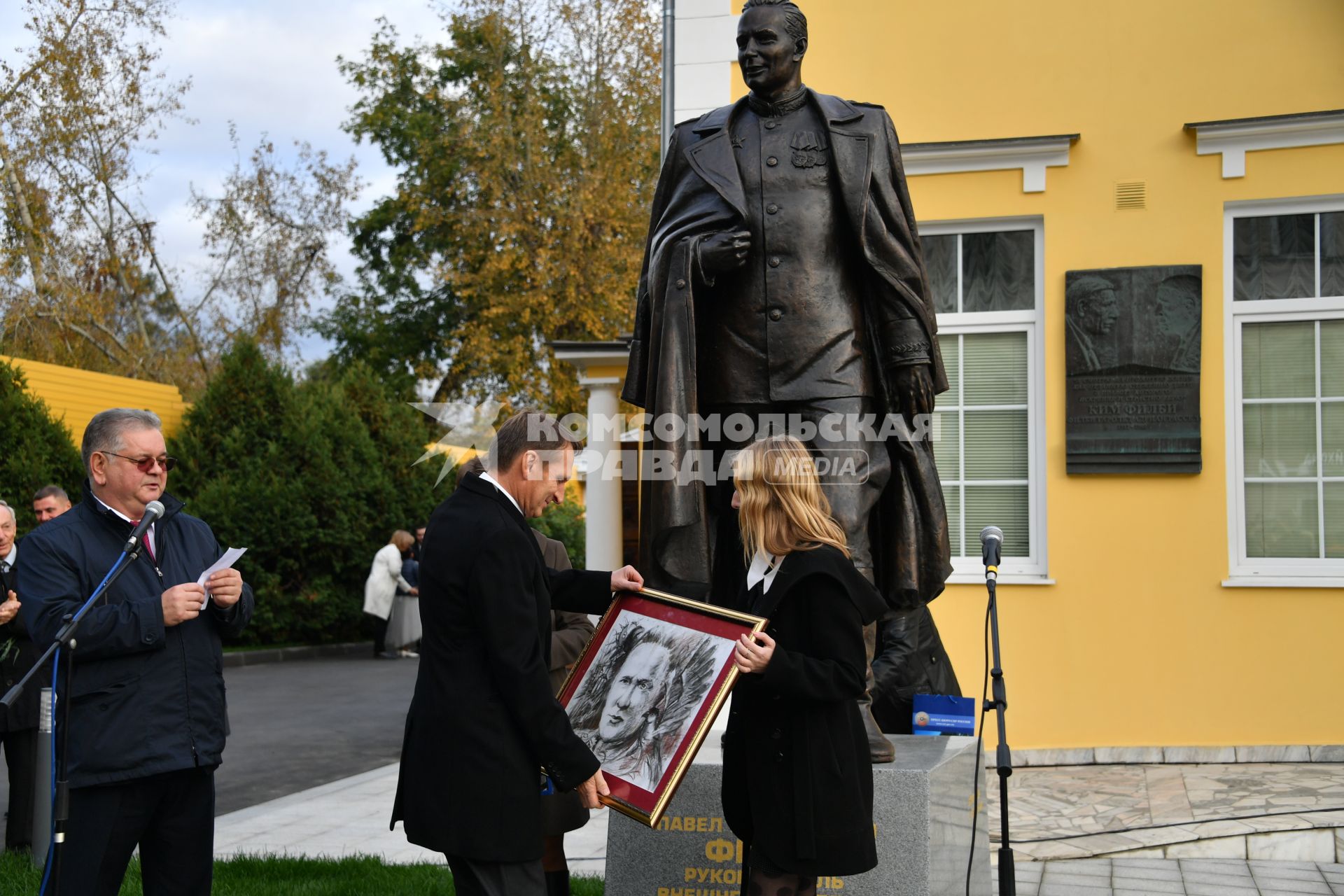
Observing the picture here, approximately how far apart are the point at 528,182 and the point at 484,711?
27735 mm

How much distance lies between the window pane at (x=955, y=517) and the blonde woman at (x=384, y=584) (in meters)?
11.2

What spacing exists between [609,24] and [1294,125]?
2329 cm

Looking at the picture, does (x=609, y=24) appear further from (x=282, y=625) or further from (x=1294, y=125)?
(x=1294, y=125)

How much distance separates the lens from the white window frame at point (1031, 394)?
32.5ft

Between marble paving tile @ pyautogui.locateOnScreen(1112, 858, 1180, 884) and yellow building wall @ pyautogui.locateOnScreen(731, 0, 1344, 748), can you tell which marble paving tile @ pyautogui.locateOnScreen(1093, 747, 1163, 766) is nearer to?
yellow building wall @ pyautogui.locateOnScreen(731, 0, 1344, 748)

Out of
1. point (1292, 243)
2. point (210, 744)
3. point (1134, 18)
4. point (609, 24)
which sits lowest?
point (210, 744)

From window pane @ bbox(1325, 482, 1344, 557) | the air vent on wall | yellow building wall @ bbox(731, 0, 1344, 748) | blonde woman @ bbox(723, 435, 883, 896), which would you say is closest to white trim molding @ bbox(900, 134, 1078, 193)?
yellow building wall @ bbox(731, 0, 1344, 748)

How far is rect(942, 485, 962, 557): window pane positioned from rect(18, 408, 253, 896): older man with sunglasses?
676 cm

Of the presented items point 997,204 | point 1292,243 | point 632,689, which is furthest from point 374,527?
point 632,689

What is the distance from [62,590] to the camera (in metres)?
3.94

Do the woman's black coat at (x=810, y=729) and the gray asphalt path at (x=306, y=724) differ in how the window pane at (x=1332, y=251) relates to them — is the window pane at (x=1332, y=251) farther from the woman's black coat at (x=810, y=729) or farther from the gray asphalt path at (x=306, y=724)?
the woman's black coat at (x=810, y=729)

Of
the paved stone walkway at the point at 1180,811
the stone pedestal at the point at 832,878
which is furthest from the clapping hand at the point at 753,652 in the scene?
the paved stone walkway at the point at 1180,811

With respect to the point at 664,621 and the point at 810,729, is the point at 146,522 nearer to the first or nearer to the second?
the point at 664,621

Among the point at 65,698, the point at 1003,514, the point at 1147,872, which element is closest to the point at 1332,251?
the point at 1003,514
